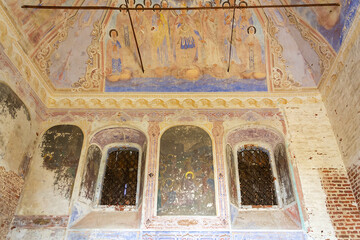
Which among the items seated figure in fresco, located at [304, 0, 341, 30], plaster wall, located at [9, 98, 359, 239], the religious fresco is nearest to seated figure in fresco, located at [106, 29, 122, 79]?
the religious fresco

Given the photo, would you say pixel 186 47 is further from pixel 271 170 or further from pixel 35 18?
pixel 271 170

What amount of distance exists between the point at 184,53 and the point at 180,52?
0.12 m

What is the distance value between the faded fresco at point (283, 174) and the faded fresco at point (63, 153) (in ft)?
16.3

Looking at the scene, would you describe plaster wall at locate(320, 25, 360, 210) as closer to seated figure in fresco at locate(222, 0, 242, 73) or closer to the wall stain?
seated figure in fresco at locate(222, 0, 242, 73)

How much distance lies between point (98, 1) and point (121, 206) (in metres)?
5.30

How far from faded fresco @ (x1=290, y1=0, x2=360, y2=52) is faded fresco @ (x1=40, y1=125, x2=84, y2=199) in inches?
252

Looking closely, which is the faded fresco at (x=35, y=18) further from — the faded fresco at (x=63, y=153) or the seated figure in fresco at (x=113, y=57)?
the faded fresco at (x=63, y=153)

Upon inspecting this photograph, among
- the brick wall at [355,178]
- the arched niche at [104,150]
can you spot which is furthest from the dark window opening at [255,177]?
the arched niche at [104,150]

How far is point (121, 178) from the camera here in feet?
26.4

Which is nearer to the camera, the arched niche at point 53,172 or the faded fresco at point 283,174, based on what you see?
the arched niche at point 53,172

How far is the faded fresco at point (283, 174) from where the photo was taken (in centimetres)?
730

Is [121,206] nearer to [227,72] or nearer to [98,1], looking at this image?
[227,72]

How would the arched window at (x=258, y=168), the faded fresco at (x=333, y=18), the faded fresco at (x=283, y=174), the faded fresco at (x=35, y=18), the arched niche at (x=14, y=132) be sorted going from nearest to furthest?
the arched niche at (x=14, y=132), the faded fresco at (x=333, y=18), the faded fresco at (x=35, y=18), the faded fresco at (x=283, y=174), the arched window at (x=258, y=168)

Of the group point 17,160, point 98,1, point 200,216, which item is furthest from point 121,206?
Result: point 98,1
